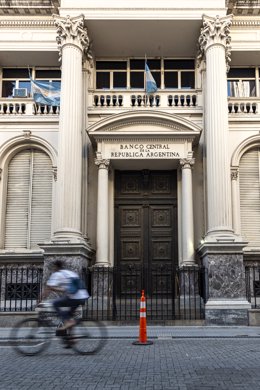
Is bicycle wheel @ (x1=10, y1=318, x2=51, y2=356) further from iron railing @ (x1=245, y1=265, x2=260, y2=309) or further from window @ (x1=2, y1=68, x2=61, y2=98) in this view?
window @ (x1=2, y1=68, x2=61, y2=98)

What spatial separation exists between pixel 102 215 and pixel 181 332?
5.83 metres

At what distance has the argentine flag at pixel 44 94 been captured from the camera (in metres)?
18.8

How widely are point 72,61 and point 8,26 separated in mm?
3678

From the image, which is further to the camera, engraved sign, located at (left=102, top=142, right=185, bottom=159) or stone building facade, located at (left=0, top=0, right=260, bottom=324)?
engraved sign, located at (left=102, top=142, right=185, bottom=159)

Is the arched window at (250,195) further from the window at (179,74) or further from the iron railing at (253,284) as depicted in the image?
the window at (179,74)

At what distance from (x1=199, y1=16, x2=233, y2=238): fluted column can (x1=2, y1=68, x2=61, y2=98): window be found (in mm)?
5949

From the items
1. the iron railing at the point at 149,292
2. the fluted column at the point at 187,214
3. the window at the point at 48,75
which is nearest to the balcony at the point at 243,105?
the fluted column at the point at 187,214

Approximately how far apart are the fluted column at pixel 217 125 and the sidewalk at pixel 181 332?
10.5 ft

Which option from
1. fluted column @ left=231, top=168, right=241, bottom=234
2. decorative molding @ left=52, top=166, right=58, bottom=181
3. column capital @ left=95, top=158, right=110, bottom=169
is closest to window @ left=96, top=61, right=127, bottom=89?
column capital @ left=95, top=158, right=110, bottom=169

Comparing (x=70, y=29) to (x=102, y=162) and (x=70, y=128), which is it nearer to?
(x=70, y=128)

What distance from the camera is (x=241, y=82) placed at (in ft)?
66.3

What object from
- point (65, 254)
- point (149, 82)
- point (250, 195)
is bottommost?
point (65, 254)

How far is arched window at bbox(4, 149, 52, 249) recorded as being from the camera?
61.6ft

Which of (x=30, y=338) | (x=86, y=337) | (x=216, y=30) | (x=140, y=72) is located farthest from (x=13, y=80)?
(x=86, y=337)
